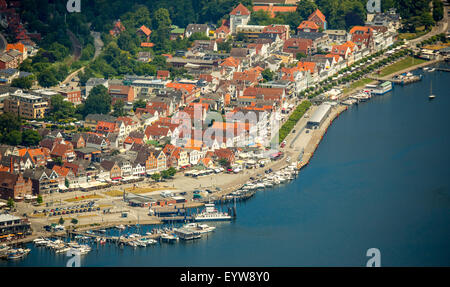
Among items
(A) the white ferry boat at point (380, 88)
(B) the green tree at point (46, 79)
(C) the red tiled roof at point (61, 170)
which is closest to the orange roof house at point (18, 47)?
(B) the green tree at point (46, 79)

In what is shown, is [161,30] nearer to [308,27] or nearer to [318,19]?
[308,27]

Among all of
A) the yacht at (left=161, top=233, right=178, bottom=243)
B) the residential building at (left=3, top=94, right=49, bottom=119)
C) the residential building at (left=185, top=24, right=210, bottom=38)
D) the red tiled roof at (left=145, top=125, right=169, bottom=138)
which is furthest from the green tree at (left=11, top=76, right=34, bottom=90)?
the yacht at (left=161, top=233, right=178, bottom=243)

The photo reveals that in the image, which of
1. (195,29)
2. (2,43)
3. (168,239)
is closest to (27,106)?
(2,43)

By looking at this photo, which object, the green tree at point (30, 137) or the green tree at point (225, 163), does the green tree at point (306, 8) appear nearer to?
the green tree at point (225, 163)

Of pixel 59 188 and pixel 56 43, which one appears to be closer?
pixel 59 188

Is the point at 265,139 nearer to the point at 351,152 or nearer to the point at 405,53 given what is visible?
the point at 351,152

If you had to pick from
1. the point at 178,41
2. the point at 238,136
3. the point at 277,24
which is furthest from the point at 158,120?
the point at 277,24
